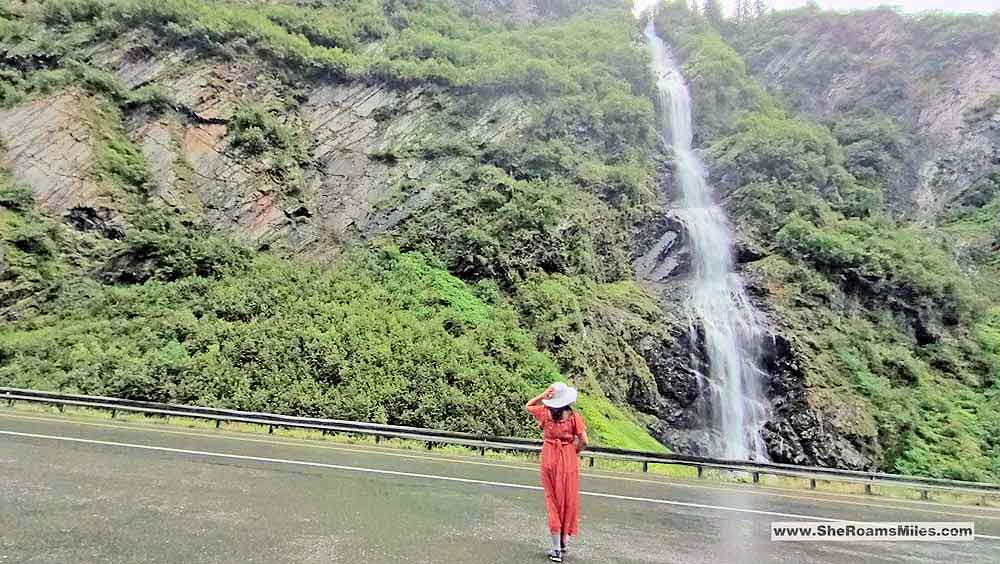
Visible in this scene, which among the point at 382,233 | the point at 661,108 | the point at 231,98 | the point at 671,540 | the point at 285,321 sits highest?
the point at 661,108

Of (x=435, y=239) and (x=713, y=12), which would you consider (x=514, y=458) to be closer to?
(x=435, y=239)

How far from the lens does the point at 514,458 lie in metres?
13.3

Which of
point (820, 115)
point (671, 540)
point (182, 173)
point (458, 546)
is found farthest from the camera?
point (820, 115)

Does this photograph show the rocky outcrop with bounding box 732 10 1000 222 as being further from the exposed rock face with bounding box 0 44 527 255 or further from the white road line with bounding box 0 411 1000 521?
the white road line with bounding box 0 411 1000 521

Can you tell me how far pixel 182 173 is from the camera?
24.8 meters

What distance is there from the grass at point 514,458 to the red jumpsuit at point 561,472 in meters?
7.18

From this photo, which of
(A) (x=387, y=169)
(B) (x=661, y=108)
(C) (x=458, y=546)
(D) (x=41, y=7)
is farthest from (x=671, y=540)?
(B) (x=661, y=108)

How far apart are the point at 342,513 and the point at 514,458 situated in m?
7.78

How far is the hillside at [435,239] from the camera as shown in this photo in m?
17.6

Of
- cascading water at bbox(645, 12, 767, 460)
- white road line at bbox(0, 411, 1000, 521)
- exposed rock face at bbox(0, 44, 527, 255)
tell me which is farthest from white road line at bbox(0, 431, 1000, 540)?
exposed rock face at bbox(0, 44, 527, 255)

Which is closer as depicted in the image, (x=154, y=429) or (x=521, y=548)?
(x=521, y=548)

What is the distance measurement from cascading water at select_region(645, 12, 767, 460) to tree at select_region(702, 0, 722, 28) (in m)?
34.5

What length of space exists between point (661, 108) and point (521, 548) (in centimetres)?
4110

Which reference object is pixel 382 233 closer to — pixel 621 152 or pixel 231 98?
pixel 231 98
